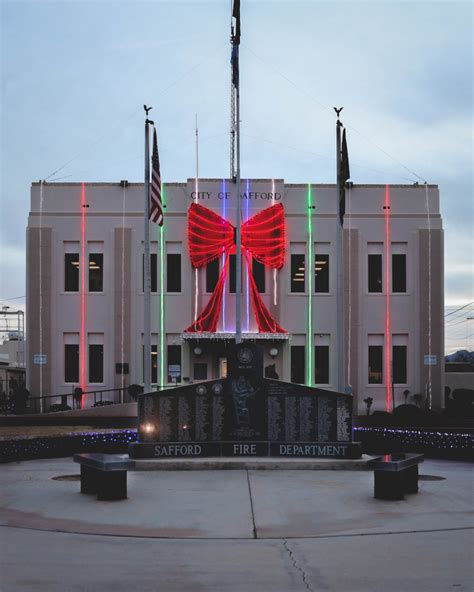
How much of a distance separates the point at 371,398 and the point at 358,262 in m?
6.24

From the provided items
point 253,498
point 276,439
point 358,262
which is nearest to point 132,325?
Result: point 358,262

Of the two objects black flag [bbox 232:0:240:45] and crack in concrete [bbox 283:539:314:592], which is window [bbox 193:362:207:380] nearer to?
black flag [bbox 232:0:240:45]

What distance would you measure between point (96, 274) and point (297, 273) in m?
9.26

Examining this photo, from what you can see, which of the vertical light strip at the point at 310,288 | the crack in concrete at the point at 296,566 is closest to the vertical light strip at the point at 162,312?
the vertical light strip at the point at 310,288

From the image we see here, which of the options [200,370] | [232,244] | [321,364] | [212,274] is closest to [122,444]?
[200,370]

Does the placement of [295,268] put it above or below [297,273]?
above

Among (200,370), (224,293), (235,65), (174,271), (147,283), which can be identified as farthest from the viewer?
(174,271)

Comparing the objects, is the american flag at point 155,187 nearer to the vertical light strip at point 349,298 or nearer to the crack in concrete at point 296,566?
the vertical light strip at point 349,298

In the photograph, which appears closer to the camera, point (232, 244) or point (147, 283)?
point (147, 283)

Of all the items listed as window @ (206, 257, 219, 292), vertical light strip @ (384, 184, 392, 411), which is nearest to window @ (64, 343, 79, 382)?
window @ (206, 257, 219, 292)

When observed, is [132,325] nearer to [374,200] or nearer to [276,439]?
[374,200]

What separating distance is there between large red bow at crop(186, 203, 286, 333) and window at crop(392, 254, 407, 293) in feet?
17.5

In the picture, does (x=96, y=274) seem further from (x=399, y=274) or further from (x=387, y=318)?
(x=399, y=274)

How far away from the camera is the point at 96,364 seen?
38906 mm
